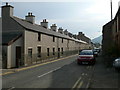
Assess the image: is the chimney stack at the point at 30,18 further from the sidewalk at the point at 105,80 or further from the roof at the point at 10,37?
the sidewalk at the point at 105,80

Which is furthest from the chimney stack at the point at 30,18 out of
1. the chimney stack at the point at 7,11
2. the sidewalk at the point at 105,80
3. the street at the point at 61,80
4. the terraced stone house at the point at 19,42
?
the sidewalk at the point at 105,80

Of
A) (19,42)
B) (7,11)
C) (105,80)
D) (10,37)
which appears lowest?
(105,80)

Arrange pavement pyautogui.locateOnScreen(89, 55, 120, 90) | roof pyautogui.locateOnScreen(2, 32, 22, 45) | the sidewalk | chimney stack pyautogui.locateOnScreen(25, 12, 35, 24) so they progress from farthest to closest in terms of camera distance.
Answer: chimney stack pyautogui.locateOnScreen(25, 12, 35, 24) → roof pyautogui.locateOnScreen(2, 32, 22, 45) → the sidewalk → pavement pyautogui.locateOnScreen(89, 55, 120, 90)

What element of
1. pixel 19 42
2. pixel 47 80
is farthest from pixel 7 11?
pixel 47 80

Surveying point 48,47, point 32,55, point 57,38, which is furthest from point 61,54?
point 32,55

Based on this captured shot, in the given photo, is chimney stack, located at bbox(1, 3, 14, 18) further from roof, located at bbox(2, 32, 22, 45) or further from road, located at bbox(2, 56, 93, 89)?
road, located at bbox(2, 56, 93, 89)

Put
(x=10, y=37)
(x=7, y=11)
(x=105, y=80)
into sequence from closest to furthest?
(x=105, y=80), (x=10, y=37), (x=7, y=11)

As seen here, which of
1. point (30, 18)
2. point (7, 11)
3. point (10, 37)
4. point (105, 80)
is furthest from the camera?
point (30, 18)

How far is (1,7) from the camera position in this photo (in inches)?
Answer: 824

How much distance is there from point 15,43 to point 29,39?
2982 mm

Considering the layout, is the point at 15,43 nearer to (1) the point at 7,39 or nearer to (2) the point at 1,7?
(1) the point at 7,39

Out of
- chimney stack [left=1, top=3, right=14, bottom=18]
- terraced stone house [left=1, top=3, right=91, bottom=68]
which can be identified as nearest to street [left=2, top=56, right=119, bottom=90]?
terraced stone house [left=1, top=3, right=91, bottom=68]

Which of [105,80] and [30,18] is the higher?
[30,18]

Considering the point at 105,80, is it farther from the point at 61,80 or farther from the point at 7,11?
the point at 7,11
